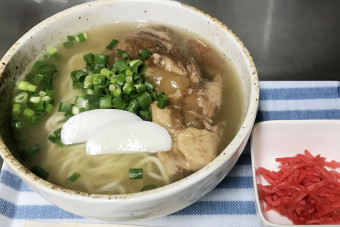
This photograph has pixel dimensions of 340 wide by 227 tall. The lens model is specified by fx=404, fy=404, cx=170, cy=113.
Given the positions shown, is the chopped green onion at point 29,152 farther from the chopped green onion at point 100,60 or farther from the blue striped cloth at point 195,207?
the chopped green onion at point 100,60

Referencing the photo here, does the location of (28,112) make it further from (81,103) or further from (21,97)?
(81,103)

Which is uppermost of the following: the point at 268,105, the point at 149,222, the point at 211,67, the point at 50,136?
the point at 211,67

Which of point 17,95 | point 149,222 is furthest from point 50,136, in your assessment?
point 149,222

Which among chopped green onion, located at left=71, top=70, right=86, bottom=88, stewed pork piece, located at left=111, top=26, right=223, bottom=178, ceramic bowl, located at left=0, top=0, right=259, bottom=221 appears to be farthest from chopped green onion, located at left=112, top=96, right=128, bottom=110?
ceramic bowl, located at left=0, top=0, right=259, bottom=221

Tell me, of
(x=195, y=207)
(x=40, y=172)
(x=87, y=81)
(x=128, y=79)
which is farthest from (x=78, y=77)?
(x=195, y=207)

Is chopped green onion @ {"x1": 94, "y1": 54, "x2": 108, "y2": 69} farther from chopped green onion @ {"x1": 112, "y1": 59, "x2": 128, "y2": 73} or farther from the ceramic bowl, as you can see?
→ the ceramic bowl

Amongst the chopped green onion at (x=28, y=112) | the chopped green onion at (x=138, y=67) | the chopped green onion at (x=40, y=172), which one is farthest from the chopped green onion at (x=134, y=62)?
the chopped green onion at (x=40, y=172)

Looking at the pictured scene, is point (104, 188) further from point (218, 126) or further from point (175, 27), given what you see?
point (175, 27)
